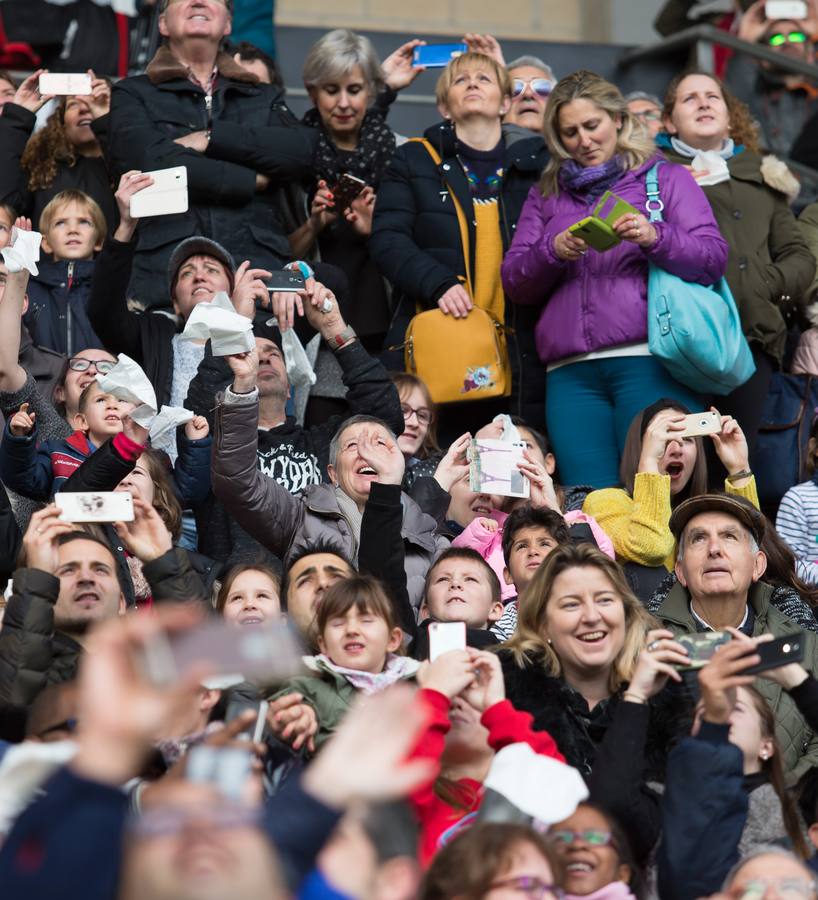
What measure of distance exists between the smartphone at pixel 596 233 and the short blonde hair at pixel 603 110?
435 millimetres

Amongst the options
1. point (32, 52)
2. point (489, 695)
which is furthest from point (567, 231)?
point (32, 52)

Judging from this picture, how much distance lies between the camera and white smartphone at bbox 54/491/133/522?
203 inches

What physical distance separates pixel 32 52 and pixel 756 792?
633 centimetres

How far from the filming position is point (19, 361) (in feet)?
23.9

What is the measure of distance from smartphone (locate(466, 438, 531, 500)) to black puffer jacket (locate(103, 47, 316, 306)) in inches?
62.8

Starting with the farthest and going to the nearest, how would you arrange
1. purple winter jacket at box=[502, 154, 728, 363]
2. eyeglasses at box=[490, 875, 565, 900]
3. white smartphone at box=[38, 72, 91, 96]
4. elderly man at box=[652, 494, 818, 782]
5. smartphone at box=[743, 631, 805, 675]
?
white smartphone at box=[38, 72, 91, 96] < purple winter jacket at box=[502, 154, 728, 363] < elderly man at box=[652, 494, 818, 782] < smartphone at box=[743, 631, 805, 675] < eyeglasses at box=[490, 875, 565, 900]

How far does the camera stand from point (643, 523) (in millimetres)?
6582

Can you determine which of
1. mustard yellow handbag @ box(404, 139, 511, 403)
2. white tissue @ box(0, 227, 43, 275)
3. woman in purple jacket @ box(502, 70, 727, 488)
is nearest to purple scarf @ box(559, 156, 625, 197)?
woman in purple jacket @ box(502, 70, 727, 488)

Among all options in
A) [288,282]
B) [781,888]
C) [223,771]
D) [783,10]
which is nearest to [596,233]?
[288,282]

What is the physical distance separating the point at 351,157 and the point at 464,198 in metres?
0.58

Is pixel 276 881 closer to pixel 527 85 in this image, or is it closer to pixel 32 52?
pixel 527 85

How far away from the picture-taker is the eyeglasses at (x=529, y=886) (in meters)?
3.76

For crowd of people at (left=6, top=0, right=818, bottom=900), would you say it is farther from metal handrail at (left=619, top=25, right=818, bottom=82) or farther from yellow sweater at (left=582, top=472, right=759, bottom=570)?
metal handrail at (left=619, top=25, right=818, bottom=82)

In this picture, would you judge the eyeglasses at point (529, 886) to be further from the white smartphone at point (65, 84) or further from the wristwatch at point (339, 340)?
the white smartphone at point (65, 84)
